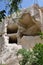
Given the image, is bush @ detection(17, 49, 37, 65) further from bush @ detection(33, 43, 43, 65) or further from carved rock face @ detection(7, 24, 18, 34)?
carved rock face @ detection(7, 24, 18, 34)

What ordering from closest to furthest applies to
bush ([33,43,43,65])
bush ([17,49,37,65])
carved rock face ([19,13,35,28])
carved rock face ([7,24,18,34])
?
bush ([33,43,43,65])
bush ([17,49,37,65])
carved rock face ([19,13,35,28])
carved rock face ([7,24,18,34])

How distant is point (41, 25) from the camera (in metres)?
13.0

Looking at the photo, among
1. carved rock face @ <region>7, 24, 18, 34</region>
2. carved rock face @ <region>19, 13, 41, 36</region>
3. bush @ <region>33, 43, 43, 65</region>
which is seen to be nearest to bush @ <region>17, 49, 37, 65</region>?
bush @ <region>33, 43, 43, 65</region>

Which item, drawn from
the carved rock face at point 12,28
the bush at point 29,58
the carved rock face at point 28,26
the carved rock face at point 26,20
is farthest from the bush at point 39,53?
the carved rock face at point 12,28

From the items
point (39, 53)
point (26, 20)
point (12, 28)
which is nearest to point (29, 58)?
point (39, 53)

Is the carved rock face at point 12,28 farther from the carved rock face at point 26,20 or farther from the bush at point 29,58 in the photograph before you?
the bush at point 29,58

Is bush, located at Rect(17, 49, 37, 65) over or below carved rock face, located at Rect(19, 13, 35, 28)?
below

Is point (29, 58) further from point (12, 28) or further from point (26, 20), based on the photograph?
point (12, 28)

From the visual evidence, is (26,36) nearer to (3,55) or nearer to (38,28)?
(38,28)

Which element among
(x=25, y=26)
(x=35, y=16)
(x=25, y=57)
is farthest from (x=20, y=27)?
(x=25, y=57)

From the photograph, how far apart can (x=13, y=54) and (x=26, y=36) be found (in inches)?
77.4

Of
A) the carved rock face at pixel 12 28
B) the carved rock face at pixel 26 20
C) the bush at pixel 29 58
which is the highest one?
the carved rock face at pixel 26 20

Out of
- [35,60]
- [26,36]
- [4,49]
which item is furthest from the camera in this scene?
[26,36]

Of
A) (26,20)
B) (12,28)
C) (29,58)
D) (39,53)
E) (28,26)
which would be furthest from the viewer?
(12,28)
